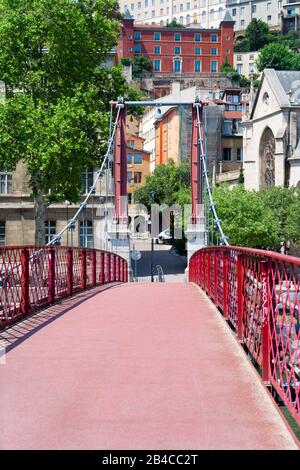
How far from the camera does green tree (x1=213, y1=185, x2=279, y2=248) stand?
43531mm

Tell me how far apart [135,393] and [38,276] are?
6004 mm

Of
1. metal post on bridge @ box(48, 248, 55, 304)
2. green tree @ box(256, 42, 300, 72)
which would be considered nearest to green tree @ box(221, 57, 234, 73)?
green tree @ box(256, 42, 300, 72)

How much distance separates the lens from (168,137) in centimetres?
8050

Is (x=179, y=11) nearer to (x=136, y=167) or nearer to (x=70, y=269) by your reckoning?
(x=136, y=167)

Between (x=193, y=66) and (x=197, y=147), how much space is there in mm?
89036

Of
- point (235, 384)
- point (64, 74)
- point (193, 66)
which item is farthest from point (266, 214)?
point (193, 66)

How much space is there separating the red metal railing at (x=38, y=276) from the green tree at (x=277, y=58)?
96.2 metres

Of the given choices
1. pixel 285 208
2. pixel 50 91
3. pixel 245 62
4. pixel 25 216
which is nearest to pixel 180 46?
pixel 245 62

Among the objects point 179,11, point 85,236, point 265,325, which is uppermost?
point 179,11

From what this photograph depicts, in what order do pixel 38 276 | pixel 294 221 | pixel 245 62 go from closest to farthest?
pixel 38 276 < pixel 294 221 < pixel 245 62

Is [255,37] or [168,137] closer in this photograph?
[168,137]

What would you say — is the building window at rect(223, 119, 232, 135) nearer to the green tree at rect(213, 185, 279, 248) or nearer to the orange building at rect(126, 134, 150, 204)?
the orange building at rect(126, 134, 150, 204)

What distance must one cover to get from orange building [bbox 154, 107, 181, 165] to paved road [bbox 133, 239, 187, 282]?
57.6ft

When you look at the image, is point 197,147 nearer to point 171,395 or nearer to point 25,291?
point 25,291
